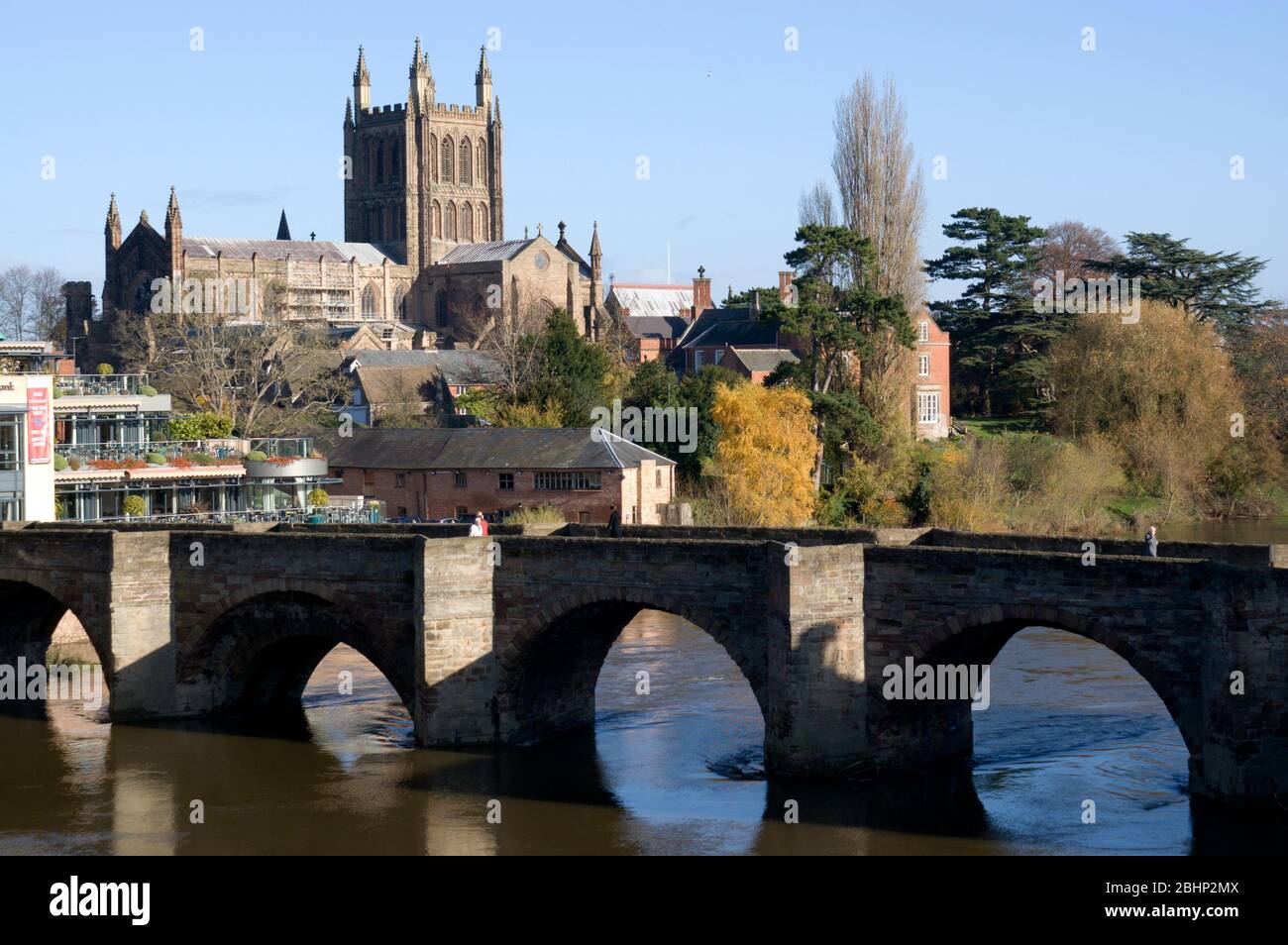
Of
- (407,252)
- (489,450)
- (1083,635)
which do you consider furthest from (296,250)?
(1083,635)

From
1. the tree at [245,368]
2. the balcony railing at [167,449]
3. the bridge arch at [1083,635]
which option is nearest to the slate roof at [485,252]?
the tree at [245,368]

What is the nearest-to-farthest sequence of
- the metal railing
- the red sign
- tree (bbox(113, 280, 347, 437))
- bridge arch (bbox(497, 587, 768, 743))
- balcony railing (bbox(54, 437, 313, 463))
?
bridge arch (bbox(497, 587, 768, 743)), the red sign, the metal railing, balcony railing (bbox(54, 437, 313, 463)), tree (bbox(113, 280, 347, 437))

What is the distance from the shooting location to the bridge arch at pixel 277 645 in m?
34.0

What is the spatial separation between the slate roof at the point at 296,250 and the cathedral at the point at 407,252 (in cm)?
14

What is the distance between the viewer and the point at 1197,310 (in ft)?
297

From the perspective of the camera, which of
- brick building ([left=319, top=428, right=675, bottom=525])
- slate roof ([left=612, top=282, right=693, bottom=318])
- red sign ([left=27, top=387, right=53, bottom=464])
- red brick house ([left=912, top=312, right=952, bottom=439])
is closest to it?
red sign ([left=27, top=387, right=53, bottom=464])

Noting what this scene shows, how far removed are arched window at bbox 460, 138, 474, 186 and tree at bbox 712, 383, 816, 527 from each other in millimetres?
77865

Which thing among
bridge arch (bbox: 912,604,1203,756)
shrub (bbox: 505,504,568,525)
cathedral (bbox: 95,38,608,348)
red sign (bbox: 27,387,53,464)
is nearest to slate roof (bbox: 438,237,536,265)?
cathedral (bbox: 95,38,608,348)

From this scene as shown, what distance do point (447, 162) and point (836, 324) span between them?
78688 millimetres

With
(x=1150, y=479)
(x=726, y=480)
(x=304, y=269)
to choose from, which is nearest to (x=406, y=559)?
(x=726, y=480)

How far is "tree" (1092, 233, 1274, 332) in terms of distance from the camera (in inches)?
3509

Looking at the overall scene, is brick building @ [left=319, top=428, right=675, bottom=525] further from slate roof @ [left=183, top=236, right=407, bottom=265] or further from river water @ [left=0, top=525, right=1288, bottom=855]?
slate roof @ [left=183, top=236, right=407, bottom=265]
